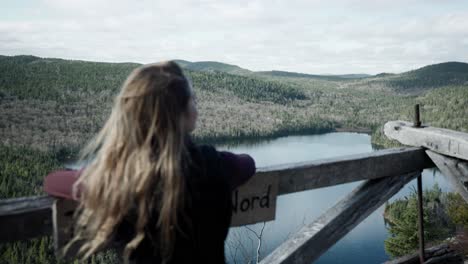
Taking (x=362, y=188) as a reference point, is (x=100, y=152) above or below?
above

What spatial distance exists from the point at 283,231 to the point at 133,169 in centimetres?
1662

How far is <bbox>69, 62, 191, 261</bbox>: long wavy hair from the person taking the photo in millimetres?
1104

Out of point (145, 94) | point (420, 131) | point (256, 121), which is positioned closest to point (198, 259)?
point (145, 94)

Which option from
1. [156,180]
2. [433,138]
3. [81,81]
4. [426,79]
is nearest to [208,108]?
[81,81]

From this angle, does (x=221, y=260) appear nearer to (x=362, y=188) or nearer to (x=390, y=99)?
(x=362, y=188)

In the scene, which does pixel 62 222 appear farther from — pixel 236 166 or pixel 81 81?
pixel 81 81

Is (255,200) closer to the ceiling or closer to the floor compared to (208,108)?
closer to the ceiling

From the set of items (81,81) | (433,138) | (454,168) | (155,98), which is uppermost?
(81,81)

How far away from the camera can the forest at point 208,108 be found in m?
52.3

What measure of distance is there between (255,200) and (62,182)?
768 millimetres

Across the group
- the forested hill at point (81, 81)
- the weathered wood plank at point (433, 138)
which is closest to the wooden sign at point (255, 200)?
the weathered wood plank at point (433, 138)

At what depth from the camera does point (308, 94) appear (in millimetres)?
113562

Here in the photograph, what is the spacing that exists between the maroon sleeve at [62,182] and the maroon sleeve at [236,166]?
366mm

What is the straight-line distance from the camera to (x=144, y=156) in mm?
1102
